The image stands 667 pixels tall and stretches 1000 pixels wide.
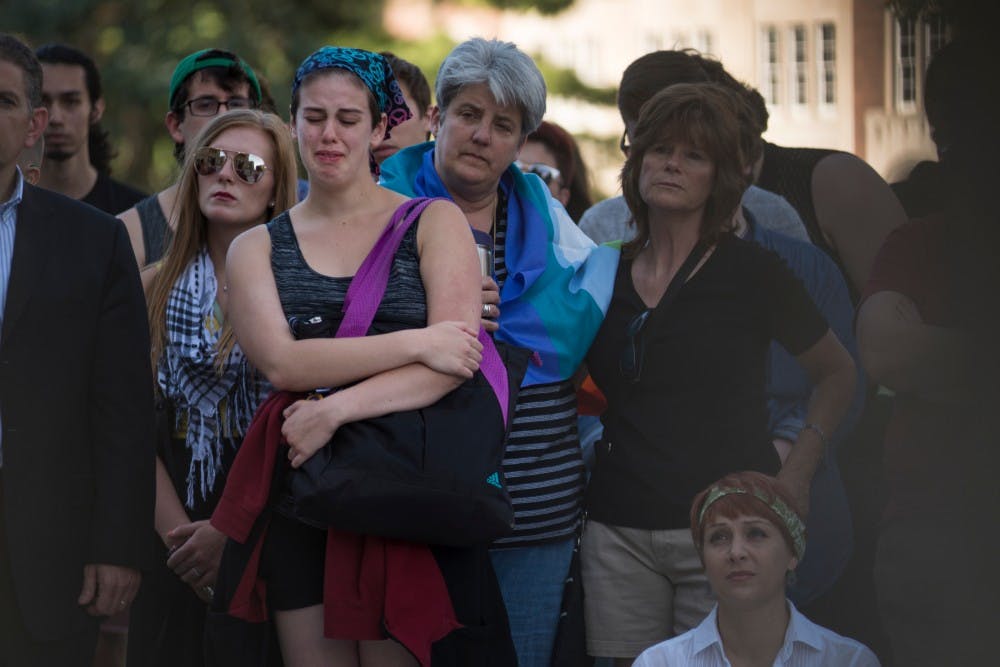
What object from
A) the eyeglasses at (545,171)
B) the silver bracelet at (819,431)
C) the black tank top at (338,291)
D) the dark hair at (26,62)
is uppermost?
the dark hair at (26,62)

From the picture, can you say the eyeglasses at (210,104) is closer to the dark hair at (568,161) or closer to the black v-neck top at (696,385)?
the dark hair at (568,161)

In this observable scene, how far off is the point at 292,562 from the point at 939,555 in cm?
132

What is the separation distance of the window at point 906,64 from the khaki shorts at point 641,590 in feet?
3.59

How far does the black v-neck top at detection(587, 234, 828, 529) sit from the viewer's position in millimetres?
3281

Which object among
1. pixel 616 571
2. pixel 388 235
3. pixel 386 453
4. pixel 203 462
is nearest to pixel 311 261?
pixel 388 235

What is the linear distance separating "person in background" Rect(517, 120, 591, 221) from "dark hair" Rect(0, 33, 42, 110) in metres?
2.12

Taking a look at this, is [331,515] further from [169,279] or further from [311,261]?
[169,279]

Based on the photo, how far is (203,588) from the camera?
11.3 ft

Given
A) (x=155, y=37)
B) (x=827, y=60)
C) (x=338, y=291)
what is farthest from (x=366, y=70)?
(x=155, y=37)

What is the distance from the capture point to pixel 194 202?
3.73 metres

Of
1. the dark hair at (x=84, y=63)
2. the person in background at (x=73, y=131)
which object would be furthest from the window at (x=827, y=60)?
the dark hair at (x=84, y=63)

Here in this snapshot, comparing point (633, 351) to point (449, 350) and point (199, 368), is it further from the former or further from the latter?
point (199, 368)

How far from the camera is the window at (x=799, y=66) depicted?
4.72m

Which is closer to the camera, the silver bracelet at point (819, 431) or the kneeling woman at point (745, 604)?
the kneeling woman at point (745, 604)
